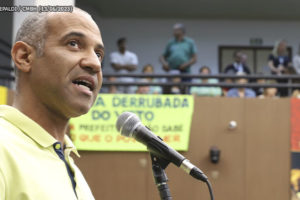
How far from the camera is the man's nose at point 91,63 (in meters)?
1.60

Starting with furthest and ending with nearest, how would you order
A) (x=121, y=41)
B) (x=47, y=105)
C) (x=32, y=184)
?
1. (x=121, y=41)
2. (x=47, y=105)
3. (x=32, y=184)

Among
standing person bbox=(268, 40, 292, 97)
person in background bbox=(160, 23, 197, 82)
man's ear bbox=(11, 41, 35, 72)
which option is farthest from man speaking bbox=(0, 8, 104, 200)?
standing person bbox=(268, 40, 292, 97)

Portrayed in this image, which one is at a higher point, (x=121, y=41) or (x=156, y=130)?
(x=121, y=41)

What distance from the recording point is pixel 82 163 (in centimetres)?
784

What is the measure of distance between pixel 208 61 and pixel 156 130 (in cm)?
628

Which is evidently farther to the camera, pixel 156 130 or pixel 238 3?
pixel 238 3

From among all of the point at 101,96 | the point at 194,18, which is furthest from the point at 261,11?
the point at 101,96

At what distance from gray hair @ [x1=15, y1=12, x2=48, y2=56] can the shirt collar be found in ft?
0.67

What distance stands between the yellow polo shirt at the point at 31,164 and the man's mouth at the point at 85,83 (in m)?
0.18

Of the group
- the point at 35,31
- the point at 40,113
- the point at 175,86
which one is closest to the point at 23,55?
the point at 35,31

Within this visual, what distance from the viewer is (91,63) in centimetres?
161

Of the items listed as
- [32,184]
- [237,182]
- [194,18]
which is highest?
[194,18]

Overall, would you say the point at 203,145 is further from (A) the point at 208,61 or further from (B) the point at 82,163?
(A) the point at 208,61

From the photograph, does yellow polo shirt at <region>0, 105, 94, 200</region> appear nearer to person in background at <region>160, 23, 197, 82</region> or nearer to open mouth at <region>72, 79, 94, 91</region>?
open mouth at <region>72, 79, 94, 91</region>
